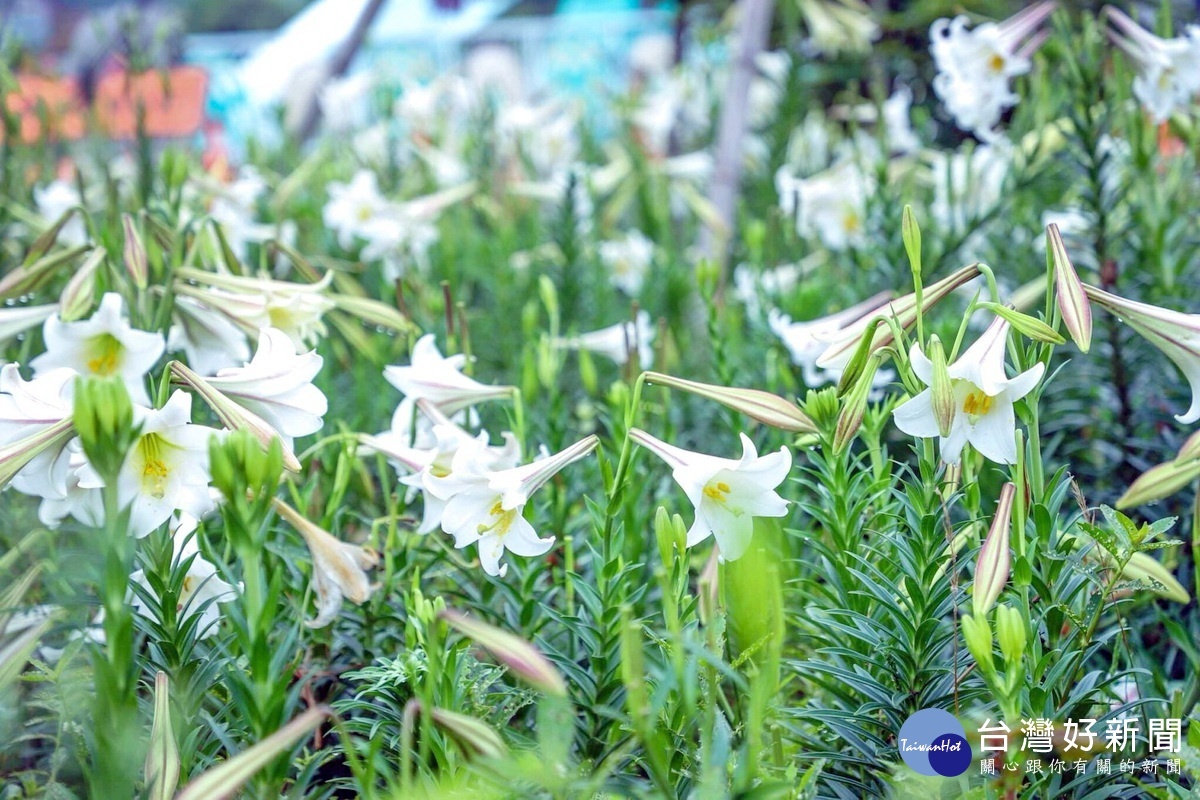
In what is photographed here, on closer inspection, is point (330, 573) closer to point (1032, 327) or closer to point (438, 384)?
point (438, 384)

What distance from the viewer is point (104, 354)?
121cm

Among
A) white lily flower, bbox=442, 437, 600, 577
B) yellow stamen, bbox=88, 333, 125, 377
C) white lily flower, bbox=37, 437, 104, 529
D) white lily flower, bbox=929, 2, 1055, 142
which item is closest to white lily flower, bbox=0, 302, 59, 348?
yellow stamen, bbox=88, 333, 125, 377

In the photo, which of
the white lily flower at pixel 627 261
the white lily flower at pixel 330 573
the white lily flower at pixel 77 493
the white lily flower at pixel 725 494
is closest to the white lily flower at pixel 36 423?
the white lily flower at pixel 77 493

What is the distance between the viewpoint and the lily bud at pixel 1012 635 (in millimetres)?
827

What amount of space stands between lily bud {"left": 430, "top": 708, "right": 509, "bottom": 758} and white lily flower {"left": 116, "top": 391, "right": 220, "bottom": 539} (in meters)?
0.35

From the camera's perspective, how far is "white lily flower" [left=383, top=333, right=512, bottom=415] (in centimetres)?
129

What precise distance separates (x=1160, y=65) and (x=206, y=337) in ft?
5.51

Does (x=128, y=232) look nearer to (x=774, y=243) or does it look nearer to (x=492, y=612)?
(x=492, y=612)

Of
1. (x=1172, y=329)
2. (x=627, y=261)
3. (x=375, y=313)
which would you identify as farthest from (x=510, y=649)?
(x=627, y=261)

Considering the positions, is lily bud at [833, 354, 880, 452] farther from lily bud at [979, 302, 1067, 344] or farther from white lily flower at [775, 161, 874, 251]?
white lily flower at [775, 161, 874, 251]

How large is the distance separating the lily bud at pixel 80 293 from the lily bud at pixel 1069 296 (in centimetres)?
117

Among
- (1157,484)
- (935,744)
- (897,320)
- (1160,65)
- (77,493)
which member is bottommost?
(935,744)

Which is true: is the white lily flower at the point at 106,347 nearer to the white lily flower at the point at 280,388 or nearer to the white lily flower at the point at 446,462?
the white lily flower at the point at 280,388

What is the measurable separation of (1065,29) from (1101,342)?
57 cm
